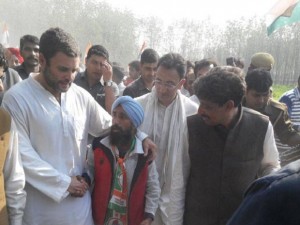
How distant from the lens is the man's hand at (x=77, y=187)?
8.02ft

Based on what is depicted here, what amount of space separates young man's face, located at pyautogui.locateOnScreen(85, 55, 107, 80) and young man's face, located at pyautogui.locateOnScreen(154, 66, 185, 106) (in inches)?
42.1

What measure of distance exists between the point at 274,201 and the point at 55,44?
1921 mm

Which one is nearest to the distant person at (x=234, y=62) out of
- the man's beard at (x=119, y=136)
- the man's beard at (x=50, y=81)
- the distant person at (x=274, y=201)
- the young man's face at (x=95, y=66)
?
the young man's face at (x=95, y=66)

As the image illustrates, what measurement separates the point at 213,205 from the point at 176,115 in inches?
36.4

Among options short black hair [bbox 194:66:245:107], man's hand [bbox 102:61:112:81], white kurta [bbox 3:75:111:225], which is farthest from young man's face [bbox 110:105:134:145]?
man's hand [bbox 102:61:112:81]

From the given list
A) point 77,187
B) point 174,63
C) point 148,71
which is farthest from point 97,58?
point 77,187

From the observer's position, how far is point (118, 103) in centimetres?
279

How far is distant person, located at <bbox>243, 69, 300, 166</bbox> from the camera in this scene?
3.03 m

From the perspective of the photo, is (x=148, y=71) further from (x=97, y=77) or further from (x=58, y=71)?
(x=58, y=71)

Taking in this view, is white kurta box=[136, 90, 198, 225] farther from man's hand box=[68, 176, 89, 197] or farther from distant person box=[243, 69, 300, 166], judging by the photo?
man's hand box=[68, 176, 89, 197]

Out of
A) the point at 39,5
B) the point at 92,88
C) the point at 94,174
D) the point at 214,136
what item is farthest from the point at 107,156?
the point at 39,5

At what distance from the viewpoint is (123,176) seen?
264 cm

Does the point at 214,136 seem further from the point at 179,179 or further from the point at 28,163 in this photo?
the point at 28,163

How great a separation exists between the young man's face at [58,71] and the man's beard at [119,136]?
0.46 metres
